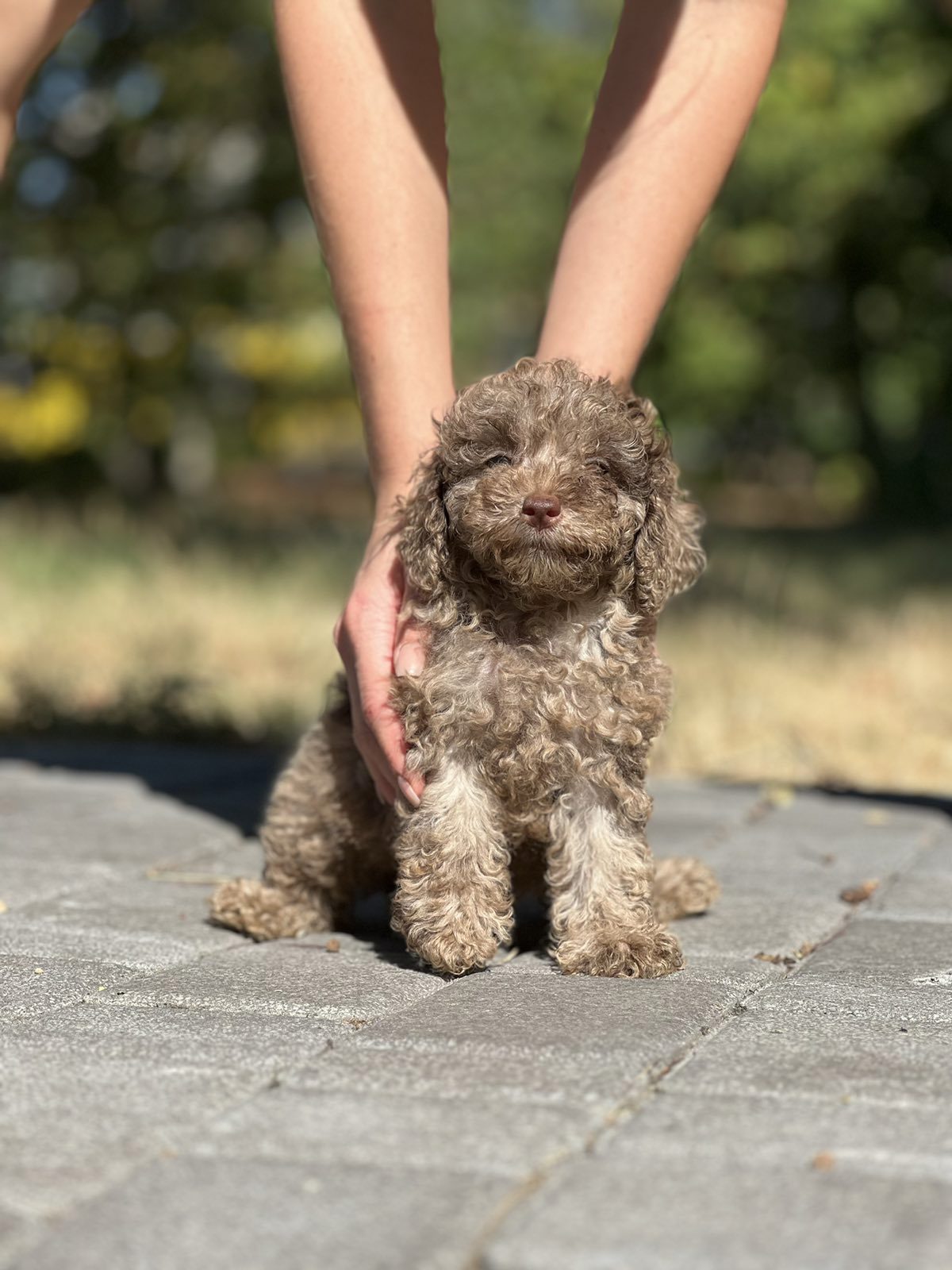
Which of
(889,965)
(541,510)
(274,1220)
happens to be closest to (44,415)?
(541,510)

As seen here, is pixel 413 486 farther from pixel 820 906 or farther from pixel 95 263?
pixel 95 263

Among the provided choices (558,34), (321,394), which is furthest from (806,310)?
(321,394)

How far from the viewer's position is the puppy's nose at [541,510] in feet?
10.5

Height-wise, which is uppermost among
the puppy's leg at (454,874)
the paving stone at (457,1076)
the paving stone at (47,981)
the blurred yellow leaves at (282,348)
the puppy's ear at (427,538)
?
the blurred yellow leaves at (282,348)

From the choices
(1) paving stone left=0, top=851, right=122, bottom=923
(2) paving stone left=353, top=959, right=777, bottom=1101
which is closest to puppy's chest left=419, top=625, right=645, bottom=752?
(2) paving stone left=353, top=959, right=777, bottom=1101

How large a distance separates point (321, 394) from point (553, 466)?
2156cm

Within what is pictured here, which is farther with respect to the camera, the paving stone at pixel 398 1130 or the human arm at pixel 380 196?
the human arm at pixel 380 196

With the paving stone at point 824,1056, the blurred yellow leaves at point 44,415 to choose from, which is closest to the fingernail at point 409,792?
the paving stone at point 824,1056

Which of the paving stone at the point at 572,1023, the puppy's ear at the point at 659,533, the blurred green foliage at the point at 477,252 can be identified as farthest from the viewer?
the blurred green foliage at the point at 477,252

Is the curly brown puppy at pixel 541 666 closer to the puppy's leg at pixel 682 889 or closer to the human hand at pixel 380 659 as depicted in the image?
the human hand at pixel 380 659

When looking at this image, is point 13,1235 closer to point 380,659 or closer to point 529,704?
point 529,704

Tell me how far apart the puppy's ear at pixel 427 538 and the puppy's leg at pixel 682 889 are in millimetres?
900

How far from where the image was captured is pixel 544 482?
326cm

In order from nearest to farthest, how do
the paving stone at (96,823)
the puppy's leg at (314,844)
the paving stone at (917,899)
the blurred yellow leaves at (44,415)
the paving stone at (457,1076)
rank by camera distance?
1. the paving stone at (457,1076)
2. the puppy's leg at (314,844)
3. the paving stone at (917,899)
4. the paving stone at (96,823)
5. the blurred yellow leaves at (44,415)
